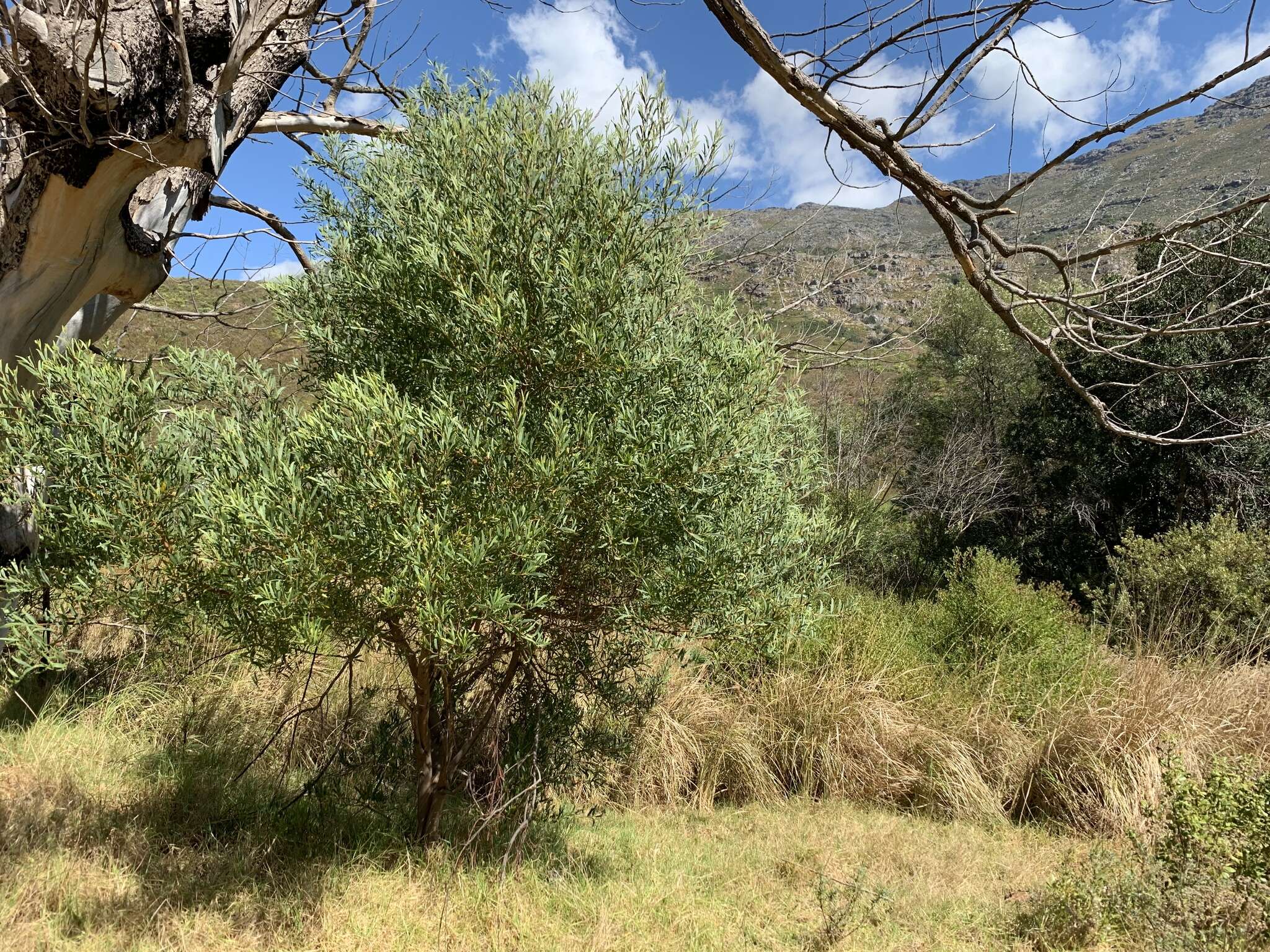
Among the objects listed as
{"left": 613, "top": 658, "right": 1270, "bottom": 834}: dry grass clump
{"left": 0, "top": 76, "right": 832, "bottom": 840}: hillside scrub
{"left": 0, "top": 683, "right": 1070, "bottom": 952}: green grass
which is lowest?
{"left": 0, "top": 683, "right": 1070, "bottom": 952}: green grass

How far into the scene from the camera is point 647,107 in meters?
3.62

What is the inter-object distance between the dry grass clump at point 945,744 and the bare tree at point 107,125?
16.0 ft

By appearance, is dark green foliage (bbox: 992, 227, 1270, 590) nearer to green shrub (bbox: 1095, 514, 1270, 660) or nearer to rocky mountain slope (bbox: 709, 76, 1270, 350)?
green shrub (bbox: 1095, 514, 1270, 660)

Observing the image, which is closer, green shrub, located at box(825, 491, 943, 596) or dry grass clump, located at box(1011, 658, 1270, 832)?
dry grass clump, located at box(1011, 658, 1270, 832)

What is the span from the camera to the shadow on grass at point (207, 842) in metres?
3.68

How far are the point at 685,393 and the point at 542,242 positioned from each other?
0.92m

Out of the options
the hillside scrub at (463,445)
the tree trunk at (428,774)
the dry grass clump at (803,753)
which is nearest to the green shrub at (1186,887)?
the dry grass clump at (803,753)

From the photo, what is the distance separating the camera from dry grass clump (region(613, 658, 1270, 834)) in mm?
5883

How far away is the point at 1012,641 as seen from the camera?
301 inches

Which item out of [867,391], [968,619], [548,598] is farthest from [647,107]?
[867,391]

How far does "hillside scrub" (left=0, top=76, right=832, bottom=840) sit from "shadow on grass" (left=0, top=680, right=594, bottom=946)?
2.70 ft

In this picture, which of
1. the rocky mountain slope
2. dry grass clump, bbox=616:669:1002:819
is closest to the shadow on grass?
dry grass clump, bbox=616:669:1002:819

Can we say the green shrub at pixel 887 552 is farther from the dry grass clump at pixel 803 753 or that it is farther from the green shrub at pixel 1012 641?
the dry grass clump at pixel 803 753

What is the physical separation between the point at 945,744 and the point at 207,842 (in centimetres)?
541
